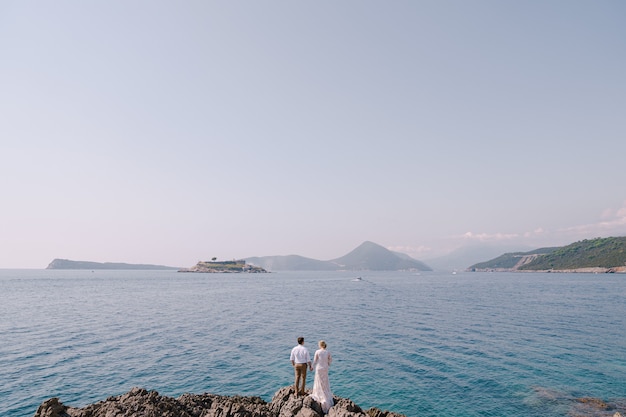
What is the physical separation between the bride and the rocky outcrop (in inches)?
13.5

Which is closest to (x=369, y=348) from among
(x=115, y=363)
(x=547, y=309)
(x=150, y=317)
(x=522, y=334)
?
(x=522, y=334)

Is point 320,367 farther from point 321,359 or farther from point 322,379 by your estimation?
point 322,379

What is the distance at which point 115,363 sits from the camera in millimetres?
34094

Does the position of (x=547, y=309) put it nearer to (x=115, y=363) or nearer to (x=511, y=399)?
(x=511, y=399)

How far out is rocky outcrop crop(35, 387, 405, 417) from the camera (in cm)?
1719

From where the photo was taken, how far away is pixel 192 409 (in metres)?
19.0

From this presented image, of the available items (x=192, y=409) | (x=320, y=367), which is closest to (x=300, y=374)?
(x=320, y=367)

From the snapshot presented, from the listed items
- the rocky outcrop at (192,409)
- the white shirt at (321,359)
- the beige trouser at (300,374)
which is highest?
the white shirt at (321,359)

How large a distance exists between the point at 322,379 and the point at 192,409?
7.91 meters

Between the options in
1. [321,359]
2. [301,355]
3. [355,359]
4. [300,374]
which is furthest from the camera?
[355,359]

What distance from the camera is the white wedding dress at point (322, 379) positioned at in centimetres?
1742

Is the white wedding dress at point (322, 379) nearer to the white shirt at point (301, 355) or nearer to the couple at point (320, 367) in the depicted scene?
the couple at point (320, 367)

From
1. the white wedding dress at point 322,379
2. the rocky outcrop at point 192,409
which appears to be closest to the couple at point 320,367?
the white wedding dress at point 322,379

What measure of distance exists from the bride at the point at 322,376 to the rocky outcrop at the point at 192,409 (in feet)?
1.12
